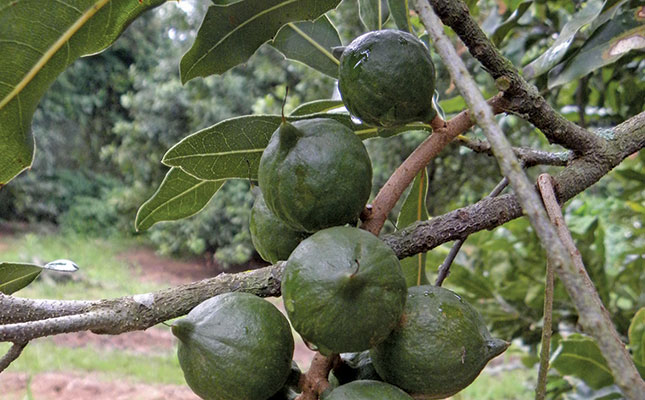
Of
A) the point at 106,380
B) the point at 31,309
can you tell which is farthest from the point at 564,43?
the point at 106,380

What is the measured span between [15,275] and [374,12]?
0.93m

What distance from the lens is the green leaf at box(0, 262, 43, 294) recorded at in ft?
3.27

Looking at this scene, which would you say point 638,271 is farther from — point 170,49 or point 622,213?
point 170,49

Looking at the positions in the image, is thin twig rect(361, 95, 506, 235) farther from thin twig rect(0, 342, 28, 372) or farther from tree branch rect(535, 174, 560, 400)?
thin twig rect(0, 342, 28, 372)

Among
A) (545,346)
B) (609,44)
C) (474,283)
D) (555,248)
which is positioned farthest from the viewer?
(474,283)

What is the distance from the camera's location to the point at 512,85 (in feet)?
3.07

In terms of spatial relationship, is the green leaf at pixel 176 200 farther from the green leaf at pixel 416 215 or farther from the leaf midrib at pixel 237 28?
the green leaf at pixel 416 215

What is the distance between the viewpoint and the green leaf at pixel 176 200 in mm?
1261

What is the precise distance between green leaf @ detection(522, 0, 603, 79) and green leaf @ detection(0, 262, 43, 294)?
1.37 metres

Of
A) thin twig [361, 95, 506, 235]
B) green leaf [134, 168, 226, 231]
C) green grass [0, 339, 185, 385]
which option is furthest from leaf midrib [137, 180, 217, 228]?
green grass [0, 339, 185, 385]

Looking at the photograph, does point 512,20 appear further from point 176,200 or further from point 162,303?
point 162,303

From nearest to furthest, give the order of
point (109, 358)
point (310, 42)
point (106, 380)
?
1. point (310, 42)
2. point (106, 380)
3. point (109, 358)

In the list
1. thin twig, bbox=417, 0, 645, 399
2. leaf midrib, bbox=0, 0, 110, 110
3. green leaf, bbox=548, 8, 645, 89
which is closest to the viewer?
thin twig, bbox=417, 0, 645, 399

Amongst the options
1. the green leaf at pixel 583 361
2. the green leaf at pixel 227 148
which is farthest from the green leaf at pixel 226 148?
the green leaf at pixel 583 361
